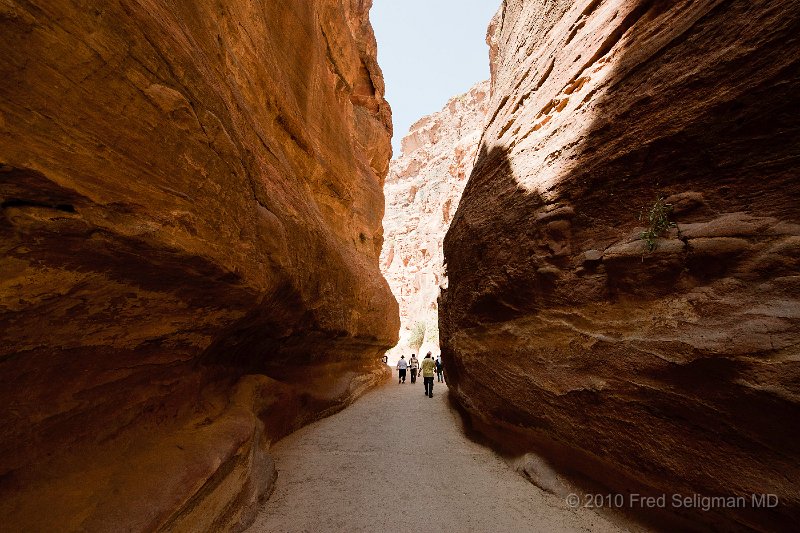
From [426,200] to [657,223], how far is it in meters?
43.7

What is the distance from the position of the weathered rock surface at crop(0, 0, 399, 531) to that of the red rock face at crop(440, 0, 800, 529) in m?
3.74

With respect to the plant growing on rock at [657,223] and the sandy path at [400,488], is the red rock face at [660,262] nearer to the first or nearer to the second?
the plant growing on rock at [657,223]

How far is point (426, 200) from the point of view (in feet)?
151

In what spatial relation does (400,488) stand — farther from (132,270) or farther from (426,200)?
(426,200)

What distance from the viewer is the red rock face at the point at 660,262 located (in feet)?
8.38

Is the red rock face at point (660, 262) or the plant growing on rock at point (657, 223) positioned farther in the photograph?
the plant growing on rock at point (657, 223)

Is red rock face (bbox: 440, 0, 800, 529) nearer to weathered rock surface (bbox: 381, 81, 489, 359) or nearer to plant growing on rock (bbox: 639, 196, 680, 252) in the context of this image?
plant growing on rock (bbox: 639, 196, 680, 252)

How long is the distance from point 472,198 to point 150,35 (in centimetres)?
554

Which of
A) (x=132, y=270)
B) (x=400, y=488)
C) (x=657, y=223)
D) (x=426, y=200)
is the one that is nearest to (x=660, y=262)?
(x=657, y=223)

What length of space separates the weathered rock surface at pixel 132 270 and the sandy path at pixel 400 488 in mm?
599

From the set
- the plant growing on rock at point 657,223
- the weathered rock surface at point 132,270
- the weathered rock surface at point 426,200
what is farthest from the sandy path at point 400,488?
the weathered rock surface at point 426,200

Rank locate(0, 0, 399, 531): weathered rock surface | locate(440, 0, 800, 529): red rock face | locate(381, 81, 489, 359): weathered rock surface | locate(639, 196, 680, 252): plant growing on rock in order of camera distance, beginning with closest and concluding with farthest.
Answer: locate(0, 0, 399, 531): weathered rock surface < locate(440, 0, 800, 529): red rock face < locate(639, 196, 680, 252): plant growing on rock < locate(381, 81, 489, 359): weathered rock surface

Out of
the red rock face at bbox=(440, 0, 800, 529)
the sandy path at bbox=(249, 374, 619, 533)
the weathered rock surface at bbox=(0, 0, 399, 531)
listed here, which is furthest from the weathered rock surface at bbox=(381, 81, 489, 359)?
the weathered rock surface at bbox=(0, 0, 399, 531)

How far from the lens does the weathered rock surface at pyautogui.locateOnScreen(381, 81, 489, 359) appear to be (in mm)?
36125
